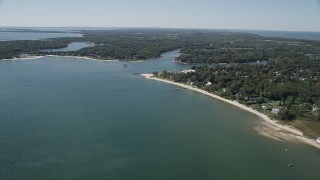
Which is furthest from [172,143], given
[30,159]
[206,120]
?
[30,159]

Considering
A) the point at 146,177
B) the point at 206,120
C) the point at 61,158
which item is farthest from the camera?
the point at 206,120

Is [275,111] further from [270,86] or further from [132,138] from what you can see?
[132,138]

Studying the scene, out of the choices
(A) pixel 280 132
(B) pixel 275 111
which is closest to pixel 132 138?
(A) pixel 280 132

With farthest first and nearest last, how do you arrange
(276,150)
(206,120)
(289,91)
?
1. (289,91)
2. (206,120)
3. (276,150)

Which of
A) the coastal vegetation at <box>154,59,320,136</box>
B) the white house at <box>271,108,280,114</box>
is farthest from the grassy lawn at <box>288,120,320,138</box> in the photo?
the white house at <box>271,108,280,114</box>

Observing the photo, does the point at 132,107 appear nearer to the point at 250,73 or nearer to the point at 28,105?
the point at 28,105

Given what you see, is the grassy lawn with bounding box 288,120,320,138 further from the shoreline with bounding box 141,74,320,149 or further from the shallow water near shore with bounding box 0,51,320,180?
the shallow water near shore with bounding box 0,51,320,180

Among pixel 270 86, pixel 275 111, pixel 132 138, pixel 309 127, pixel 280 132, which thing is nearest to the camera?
pixel 132 138

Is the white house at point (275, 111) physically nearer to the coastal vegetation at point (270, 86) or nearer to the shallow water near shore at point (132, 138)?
the coastal vegetation at point (270, 86)

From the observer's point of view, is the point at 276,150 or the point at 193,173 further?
the point at 276,150
